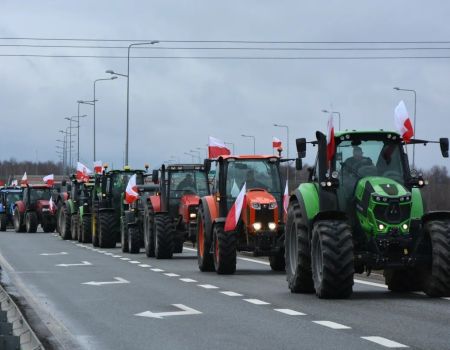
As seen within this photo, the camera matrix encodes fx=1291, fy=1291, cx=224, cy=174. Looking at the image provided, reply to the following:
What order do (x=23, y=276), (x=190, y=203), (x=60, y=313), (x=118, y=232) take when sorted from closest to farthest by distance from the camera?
1. (x=60, y=313)
2. (x=23, y=276)
3. (x=190, y=203)
4. (x=118, y=232)

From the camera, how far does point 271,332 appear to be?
1287 cm

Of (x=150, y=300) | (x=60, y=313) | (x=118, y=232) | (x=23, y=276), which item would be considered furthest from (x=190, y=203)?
(x=60, y=313)

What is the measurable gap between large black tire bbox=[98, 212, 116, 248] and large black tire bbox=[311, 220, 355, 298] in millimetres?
23871

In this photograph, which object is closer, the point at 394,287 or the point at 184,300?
the point at 184,300

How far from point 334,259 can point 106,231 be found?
80.6ft

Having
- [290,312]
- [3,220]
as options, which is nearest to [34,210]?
[3,220]

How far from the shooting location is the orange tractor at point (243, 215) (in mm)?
24125

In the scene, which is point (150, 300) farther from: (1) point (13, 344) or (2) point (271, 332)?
(1) point (13, 344)

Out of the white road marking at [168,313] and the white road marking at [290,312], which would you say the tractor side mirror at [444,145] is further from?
the white road marking at [168,313]

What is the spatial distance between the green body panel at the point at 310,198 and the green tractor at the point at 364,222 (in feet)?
0.05

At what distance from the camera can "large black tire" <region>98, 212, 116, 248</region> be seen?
4059 centimetres

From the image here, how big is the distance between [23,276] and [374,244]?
9159 mm

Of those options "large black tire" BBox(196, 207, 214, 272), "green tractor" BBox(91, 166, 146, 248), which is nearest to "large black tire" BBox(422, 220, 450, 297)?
"large black tire" BBox(196, 207, 214, 272)

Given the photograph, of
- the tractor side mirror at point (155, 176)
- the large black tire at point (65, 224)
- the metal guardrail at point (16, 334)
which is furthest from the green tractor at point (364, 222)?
the large black tire at point (65, 224)
